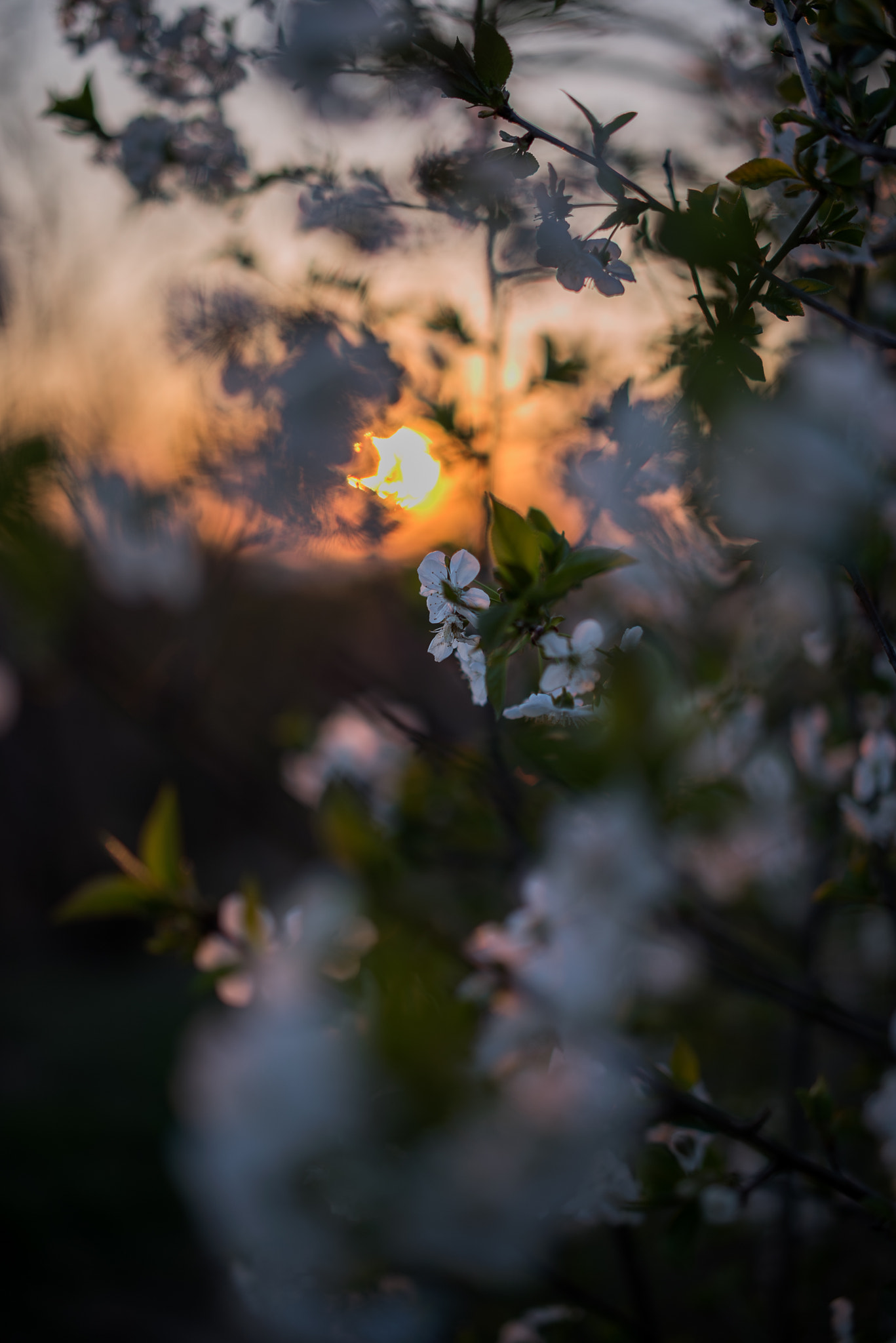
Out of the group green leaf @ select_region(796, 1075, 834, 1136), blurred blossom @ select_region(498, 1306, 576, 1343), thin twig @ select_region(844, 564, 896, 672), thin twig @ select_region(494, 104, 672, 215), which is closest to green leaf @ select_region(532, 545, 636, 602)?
thin twig @ select_region(844, 564, 896, 672)

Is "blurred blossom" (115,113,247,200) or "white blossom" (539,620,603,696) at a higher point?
"blurred blossom" (115,113,247,200)

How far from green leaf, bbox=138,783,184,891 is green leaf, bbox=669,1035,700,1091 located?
1.96ft

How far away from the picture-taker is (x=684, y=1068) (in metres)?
0.74

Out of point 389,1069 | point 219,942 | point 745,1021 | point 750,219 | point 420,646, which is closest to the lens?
point 389,1069

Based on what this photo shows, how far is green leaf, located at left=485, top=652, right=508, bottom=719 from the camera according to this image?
454mm

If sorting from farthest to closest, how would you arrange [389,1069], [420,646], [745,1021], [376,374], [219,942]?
[420,646] → [745,1021] → [219,942] → [376,374] → [389,1069]

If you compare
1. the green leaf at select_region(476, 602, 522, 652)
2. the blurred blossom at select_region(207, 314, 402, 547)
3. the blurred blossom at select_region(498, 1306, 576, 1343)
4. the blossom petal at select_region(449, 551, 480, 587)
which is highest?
the green leaf at select_region(476, 602, 522, 652)

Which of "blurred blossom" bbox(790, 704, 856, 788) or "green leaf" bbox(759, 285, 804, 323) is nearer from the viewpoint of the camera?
"green leaf" bbox(759, 285, 804, 323)

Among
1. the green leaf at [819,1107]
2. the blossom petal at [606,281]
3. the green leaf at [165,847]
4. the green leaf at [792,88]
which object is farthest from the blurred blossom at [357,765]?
the green leaf at [792,88]

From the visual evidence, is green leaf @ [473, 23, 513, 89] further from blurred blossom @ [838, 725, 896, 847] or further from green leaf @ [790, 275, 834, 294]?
blurred blossom @ [838, 725, 896, 847]

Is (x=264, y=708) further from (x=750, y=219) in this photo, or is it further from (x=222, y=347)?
(x=750, y=219)

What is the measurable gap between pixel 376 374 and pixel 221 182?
341 millimetres

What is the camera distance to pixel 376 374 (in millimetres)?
831

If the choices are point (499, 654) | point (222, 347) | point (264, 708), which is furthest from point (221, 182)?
point (264, 708)
